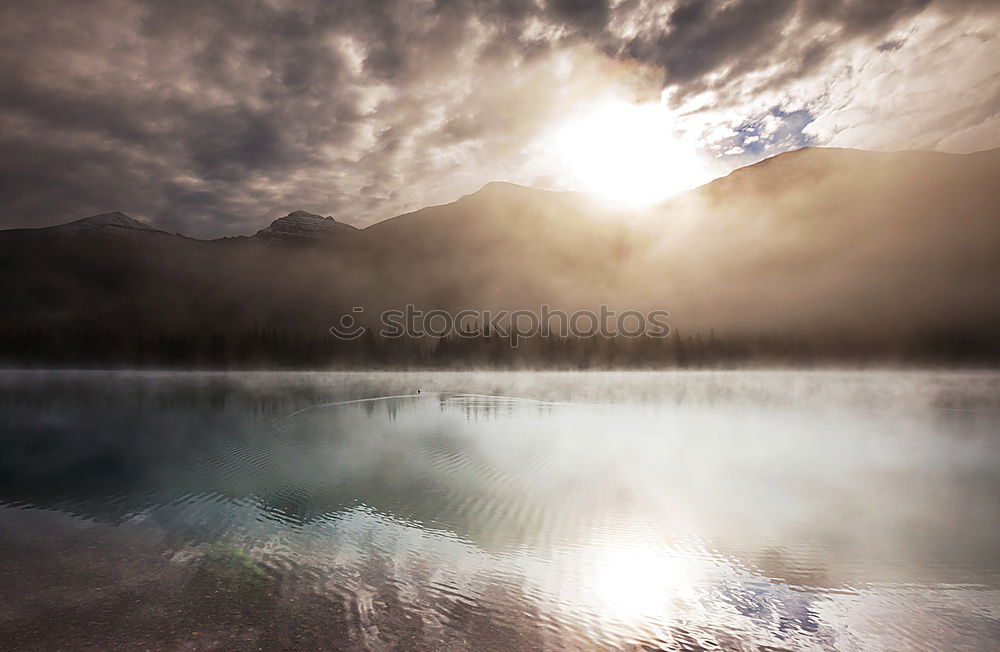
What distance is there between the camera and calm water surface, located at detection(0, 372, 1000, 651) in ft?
40.0

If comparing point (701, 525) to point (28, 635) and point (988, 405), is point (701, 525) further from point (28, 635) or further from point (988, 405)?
point (988, 405)

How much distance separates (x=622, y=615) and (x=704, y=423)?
48440 mm

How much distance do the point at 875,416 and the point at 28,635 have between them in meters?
79.7

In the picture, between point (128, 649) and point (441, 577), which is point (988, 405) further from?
point (128, 649)

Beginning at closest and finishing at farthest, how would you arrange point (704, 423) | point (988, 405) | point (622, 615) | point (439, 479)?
point (622, 615) → point (439, 479) → point (704, 423) → point (988, 405)

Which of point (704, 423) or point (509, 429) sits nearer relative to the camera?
point (509, 429)

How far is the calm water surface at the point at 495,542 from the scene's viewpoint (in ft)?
40.0

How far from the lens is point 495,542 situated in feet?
61.4

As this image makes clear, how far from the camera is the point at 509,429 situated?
1946 inches

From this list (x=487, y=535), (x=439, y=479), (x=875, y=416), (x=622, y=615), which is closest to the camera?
(x=622, y=615)

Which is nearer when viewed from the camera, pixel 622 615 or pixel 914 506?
pixel 622 615

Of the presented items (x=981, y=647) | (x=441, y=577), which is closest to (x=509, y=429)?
(x=441, y=577)

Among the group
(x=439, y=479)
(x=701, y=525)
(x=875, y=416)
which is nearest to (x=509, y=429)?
(x=439, y=479)

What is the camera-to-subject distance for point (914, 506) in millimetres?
24906
